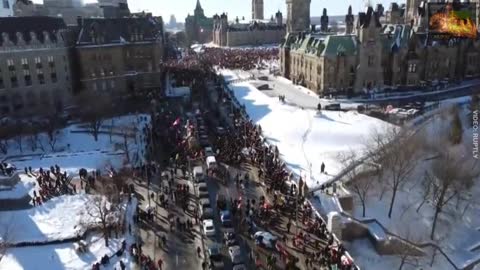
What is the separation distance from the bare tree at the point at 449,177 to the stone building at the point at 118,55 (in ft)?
145

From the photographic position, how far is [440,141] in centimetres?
4259

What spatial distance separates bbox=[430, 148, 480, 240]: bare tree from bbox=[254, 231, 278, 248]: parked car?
43.0ft

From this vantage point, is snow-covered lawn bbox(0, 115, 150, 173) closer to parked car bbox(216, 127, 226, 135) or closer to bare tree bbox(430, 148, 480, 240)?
parked car bbox(216, 127, 226, 135)

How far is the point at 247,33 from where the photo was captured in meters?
163

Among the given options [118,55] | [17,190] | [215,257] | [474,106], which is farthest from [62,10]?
[215,257]

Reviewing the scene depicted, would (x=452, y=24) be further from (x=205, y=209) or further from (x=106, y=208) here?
(x=106, y=208)

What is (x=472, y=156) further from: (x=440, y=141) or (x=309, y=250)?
(x=309, y=250)

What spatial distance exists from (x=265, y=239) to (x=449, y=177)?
15421 millimetres

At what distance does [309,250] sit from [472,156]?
2236cm

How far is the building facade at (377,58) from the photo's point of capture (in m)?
68.4

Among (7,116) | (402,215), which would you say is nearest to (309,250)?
(402,215)

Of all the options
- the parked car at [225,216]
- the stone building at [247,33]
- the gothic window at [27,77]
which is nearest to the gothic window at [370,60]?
the parked car at [225,216]

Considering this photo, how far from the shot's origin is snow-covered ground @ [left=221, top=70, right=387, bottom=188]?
134ft

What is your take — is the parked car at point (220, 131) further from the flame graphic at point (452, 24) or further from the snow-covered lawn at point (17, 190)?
the flame graphic at point (452, 24)
